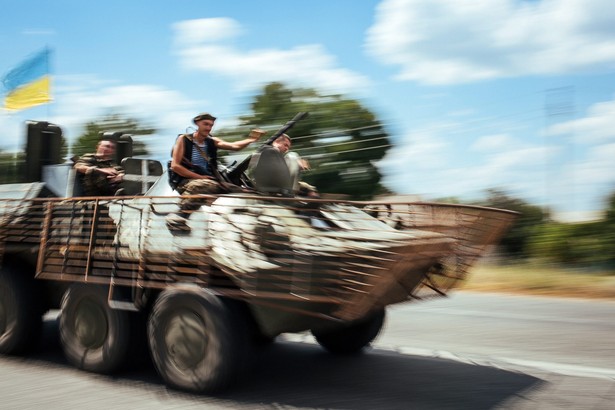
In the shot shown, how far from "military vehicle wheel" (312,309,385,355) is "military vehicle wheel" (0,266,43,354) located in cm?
277

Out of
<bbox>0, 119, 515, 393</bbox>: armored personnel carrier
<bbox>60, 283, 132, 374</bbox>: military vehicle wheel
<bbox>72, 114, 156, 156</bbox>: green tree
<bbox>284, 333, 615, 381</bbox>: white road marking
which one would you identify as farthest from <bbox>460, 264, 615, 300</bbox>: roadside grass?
<bbox>72, 114, 156, 156</bbox>: green tree

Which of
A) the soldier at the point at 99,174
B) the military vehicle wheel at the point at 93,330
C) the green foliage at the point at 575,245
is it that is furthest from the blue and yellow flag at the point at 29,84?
the green foliage at the point at 575,245

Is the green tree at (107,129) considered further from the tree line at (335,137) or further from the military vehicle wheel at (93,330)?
the military vehicle wheel at (93,330)

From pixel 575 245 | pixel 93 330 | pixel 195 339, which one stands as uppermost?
pixel 575 245

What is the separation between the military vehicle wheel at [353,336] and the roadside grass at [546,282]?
7233mm

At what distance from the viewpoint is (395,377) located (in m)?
6.80

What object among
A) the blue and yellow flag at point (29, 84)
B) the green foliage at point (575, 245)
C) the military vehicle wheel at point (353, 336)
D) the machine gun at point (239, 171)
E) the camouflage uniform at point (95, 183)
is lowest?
the military vehicle wheel at point (353, 336)

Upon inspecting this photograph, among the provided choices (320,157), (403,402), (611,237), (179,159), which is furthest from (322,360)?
(320,157)

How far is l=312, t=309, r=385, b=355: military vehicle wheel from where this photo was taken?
772 centimetres

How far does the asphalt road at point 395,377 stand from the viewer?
19.4ft

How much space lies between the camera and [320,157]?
27594 mm

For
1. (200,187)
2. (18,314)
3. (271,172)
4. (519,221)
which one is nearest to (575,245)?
(519,221)

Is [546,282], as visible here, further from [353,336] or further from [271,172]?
[271,172]

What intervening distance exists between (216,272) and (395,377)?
189 cm
